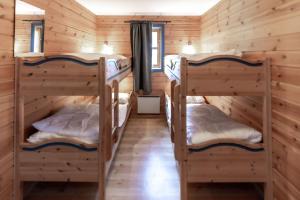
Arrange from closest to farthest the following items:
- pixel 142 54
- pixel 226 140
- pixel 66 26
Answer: pixel 226 140
pixel 66 26
pixel 142 54

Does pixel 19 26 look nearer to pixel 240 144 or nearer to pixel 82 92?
pixel 82 92

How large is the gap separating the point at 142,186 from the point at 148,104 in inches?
113

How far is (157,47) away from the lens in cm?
539

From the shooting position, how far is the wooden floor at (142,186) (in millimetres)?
2213

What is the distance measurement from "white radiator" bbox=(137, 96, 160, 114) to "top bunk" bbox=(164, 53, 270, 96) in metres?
3.12

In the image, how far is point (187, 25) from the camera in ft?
17.0

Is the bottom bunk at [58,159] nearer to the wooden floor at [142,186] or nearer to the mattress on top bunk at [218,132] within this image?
the wooden floor at [142,186]

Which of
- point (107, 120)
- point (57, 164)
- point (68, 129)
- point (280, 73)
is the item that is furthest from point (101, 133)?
point (280, 73)

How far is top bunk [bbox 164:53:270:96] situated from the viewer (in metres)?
2.00

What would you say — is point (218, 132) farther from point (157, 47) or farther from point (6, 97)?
point (157, 47)

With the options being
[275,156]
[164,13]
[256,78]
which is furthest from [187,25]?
[275,156]

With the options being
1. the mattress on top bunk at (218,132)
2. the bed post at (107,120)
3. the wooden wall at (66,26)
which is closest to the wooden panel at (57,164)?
the bed post at (107,120)

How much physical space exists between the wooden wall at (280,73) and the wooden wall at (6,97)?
6.79 ft

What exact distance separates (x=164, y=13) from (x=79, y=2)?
5.97 feet
